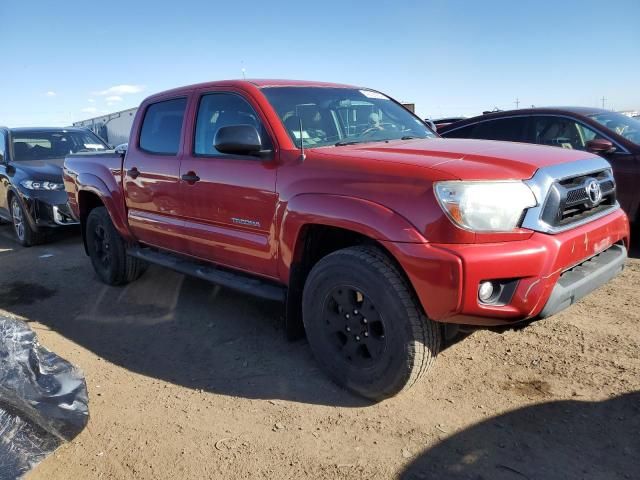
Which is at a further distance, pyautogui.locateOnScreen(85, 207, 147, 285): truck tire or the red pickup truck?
pyautogui.locateOnScreen(85, 207, 147, 285): truck tire

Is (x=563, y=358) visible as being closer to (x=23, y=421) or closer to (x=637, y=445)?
(x=637, y=445)

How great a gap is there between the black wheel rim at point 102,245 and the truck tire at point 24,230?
251 centimetres

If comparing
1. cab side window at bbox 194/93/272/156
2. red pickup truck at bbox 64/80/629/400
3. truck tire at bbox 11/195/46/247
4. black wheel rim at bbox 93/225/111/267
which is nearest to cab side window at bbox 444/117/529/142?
red pickup truck at bbox 64/80/629/400

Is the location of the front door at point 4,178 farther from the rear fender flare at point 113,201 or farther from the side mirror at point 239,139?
the side mirror at point 239,139

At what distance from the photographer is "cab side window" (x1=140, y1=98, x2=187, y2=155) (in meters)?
4.32

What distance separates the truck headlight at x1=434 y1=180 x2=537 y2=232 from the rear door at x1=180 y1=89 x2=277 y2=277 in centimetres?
117

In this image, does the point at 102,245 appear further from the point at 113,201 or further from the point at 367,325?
the point at 367,325

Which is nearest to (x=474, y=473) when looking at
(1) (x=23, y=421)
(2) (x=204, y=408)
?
(2) (x=204, y=408)

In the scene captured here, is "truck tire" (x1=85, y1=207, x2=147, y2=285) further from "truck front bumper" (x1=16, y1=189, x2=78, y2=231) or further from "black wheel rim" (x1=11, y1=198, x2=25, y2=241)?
"black wheel rim" (x1=11, y1=198, x2=25, y2=241)

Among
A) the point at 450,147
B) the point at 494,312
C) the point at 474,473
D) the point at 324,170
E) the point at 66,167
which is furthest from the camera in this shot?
the point at 66,167

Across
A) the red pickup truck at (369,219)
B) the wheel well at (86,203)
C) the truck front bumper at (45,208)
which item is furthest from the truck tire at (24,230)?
the red pickup truck at (369,219)

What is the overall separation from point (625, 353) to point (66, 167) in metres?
5.56

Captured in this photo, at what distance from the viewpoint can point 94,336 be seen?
425 cm

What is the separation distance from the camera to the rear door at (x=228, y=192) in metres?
3.42
